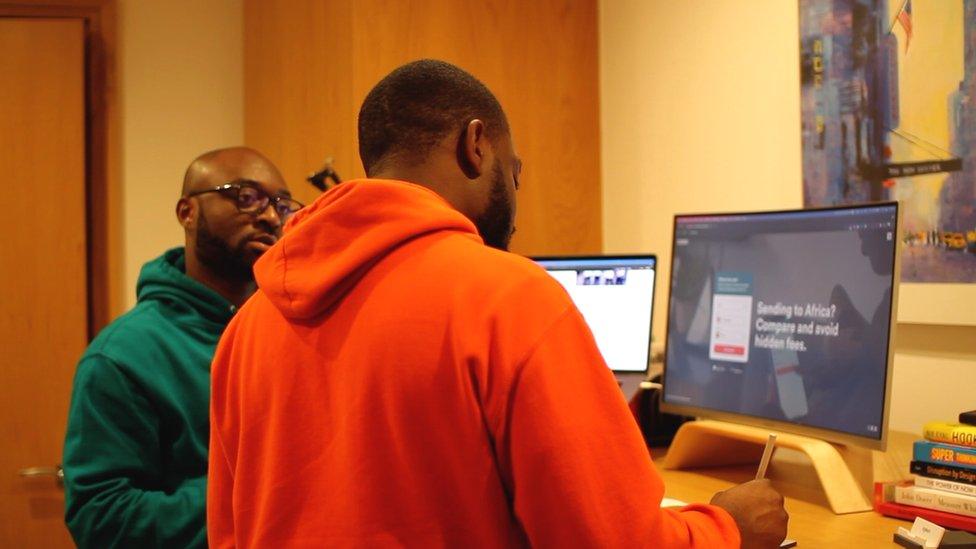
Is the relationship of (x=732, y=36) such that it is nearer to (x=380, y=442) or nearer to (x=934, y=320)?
(x=934, y=320)

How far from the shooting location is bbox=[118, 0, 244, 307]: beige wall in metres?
3.29

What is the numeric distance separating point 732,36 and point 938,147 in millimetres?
735

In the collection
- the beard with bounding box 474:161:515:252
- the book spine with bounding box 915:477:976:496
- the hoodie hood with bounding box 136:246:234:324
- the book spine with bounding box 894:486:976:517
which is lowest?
the book spine with bounding box 894:486:976:517

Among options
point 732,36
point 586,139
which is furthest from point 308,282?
point 586,139

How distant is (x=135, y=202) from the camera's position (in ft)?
10.8

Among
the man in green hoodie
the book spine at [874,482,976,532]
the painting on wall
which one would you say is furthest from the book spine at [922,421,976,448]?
the man in green hoodie

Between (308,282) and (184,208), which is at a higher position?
(184,208)

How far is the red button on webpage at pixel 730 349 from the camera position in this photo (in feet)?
6.04

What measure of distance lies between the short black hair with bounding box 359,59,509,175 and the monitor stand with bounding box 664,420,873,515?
869 mm

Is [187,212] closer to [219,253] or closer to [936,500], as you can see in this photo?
[219,253]

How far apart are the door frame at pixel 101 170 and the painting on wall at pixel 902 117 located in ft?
7.29

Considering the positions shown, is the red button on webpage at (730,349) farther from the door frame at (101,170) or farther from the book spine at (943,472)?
the door frame at (101,170)

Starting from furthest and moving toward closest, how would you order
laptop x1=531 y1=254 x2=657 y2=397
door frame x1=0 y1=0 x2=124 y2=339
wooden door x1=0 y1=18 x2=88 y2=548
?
door frame x1=0 y1=0 x2=124 y2=339, wooden door x1=0 y1=18 x2=88 y2=548, laptop x1=531 y1=254 x2=657 y2=397

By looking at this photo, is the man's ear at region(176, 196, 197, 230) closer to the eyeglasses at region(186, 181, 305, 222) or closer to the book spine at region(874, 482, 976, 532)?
the eyeglasses at region(186, 181, 305, 222)
